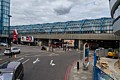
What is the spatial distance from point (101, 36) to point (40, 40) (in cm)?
4248

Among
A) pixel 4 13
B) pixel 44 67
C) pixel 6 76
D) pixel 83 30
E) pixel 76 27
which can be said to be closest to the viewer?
pixel 6 76

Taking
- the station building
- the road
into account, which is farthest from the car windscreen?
the station building

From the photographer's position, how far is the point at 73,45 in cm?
8712

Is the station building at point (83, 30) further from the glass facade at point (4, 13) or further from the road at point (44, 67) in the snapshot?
the road at point (44, 67)

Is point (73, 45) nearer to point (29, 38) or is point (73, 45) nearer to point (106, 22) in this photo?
point (106, 22)

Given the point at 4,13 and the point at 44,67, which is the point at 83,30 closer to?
the point at 4,13

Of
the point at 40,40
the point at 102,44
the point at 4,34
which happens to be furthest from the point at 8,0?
the point at 102,44

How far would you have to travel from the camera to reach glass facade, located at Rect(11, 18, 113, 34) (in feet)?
265

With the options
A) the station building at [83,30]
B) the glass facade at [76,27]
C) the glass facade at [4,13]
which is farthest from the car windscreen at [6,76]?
the glass facade at [4,13]

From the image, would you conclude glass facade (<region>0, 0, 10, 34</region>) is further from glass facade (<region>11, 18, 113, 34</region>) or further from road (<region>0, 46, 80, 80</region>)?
road (<region>0, 46, 80, 80</region>)

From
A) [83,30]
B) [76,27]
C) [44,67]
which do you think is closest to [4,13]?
[76,27]

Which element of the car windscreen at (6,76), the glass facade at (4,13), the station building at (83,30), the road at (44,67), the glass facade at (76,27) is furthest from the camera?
the glass facade at (4,13)

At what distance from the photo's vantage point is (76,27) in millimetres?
91750

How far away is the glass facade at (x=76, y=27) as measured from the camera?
3177 inches
